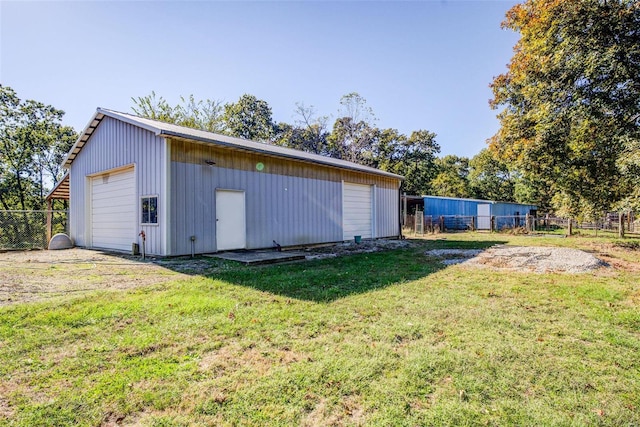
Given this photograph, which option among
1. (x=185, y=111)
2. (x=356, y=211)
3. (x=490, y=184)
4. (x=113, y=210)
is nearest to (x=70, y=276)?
(x=113, y=210)

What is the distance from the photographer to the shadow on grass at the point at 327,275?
4898 mm

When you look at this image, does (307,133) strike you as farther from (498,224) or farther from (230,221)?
(230,221)

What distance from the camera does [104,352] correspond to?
2738 mm

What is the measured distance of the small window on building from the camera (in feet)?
26.4

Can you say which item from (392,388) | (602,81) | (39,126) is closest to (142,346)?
(392,388)

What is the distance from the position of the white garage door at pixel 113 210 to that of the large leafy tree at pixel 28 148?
17446mm

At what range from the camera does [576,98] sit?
8703 mm

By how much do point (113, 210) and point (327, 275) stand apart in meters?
7.96

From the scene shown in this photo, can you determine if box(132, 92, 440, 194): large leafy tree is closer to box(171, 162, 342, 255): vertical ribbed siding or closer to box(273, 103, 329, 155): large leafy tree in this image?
A: box(273, 103, 329, 155): large leafy tree

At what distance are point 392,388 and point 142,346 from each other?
7.38ft

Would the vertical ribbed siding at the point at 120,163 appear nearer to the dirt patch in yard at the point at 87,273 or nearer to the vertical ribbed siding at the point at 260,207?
the vertical ribbed siding at the point at 260,207

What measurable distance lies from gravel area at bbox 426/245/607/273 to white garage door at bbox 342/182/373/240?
4.28m

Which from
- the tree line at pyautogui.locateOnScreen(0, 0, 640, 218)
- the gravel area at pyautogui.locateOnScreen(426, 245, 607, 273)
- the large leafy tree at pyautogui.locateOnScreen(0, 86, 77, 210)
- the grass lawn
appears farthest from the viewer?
the large leafy tree at pyautogui.locateOnScreen(0, 86, 77, 210)

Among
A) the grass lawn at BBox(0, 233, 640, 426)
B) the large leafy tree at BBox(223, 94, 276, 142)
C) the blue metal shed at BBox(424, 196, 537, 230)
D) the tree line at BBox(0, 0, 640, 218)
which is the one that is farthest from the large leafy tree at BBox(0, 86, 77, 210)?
the tree line at BBox(0, 0, 640, 218)
